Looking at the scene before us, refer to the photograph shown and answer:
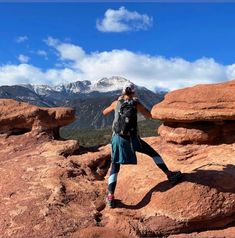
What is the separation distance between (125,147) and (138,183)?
1834 mm

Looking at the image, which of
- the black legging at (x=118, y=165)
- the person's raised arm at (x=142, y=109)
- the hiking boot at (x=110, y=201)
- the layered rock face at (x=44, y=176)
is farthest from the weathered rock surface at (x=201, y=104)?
the hiking boot at (x=110, y=201)

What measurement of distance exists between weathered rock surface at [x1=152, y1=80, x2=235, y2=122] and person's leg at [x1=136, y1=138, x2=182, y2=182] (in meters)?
3.99

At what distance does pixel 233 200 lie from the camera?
11.7m

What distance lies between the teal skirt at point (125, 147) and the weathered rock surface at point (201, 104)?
4838 millimetres

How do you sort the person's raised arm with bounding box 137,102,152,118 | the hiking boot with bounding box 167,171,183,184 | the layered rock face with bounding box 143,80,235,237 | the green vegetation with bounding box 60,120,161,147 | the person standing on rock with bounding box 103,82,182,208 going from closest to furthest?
1. the person standing on rock with bounding box 103,82,182,208
2. the person's raised arm with bounding box 137,102,152,118
3. the layered rock face with bounding box 143,80,235,237
4. the hiking boot with bounding box 167,171,183,184
5. the green vegetation with bounding box 60,120,161,147

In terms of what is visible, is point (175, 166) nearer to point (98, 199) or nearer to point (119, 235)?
point (98, 199)

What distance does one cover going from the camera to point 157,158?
37.4ft

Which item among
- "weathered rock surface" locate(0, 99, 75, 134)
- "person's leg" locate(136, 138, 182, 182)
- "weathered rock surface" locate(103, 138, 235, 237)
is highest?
"weathered rock surface" locate(0, 99, 75, 134)

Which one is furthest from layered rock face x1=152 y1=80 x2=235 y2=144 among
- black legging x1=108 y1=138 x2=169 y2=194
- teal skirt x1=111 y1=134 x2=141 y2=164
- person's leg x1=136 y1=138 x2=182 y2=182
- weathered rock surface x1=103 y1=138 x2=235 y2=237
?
teal skirt x1=111 y1=134 x2=141 y2=164

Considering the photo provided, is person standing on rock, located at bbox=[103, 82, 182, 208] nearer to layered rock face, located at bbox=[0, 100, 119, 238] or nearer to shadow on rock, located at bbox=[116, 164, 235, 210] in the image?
shadow on rock, located at bbox=[116, 164, 235, 210]

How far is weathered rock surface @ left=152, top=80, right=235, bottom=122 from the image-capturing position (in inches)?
596

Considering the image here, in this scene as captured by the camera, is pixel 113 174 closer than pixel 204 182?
Yes

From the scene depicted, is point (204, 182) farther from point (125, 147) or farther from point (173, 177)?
point (125, 147)

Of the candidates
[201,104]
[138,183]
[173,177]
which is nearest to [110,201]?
[138,183]
